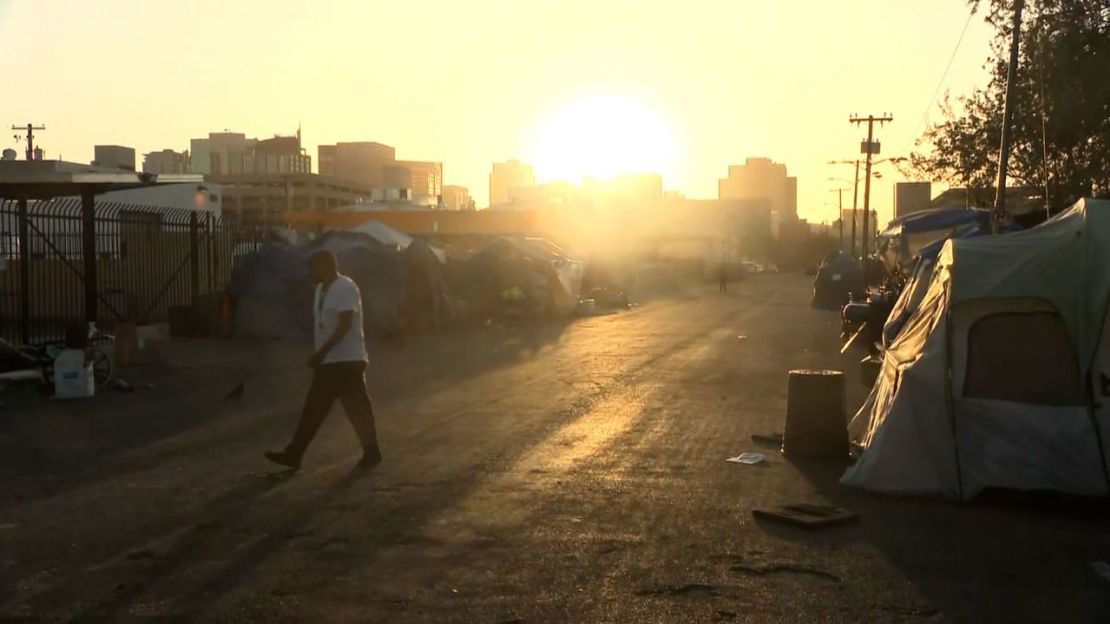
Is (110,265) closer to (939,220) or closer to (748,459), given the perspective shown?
(939,220)

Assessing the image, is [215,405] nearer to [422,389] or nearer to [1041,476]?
[422,389]

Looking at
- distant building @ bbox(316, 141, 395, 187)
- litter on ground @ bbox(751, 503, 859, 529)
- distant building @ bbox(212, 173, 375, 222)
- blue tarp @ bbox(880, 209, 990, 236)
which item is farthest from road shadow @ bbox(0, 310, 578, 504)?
distant building @ bbox(316, 141, 395, 187)

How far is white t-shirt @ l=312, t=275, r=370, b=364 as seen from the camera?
10.3 meters

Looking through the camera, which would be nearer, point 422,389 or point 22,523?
point 22,523

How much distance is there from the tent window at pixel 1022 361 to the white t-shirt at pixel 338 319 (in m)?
4.89

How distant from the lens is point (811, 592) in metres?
6.65

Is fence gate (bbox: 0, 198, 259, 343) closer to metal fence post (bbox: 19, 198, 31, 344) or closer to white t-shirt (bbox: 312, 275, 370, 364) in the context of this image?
metal fence post (bbox: 19, 198, 31, 344)

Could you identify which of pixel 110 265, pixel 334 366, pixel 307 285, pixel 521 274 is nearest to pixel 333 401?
pixel 334 366

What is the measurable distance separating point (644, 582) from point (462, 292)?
26.0 m

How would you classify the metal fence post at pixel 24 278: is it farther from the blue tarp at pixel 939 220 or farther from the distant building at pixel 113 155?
the distant building at pixel 113 155

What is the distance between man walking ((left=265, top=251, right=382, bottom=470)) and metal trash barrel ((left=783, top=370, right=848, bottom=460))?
3788mm

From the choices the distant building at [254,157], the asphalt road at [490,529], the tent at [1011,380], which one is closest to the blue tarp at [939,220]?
the asphalt road at [490,529]

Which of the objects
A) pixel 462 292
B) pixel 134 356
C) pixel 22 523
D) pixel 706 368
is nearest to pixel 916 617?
pixel 22 523

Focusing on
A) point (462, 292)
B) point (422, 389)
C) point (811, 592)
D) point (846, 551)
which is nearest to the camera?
point (811, 592)
